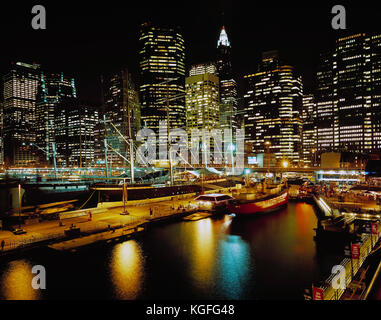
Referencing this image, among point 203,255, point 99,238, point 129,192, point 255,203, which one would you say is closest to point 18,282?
point 99,238

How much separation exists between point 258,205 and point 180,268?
21.4 meters

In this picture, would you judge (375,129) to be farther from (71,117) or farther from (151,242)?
(71,117)

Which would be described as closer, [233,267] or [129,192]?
[233,267]

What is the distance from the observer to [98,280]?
17.5 m

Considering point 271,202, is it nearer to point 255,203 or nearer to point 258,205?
point 258,205

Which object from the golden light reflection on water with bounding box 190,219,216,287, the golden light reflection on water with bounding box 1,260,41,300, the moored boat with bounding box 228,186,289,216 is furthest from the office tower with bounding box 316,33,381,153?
the golden light reflection on water with bounding box 1,260,41,300

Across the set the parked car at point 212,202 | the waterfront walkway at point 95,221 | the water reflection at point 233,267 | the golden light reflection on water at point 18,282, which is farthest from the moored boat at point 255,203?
the golden light reflection on water at point 18,282

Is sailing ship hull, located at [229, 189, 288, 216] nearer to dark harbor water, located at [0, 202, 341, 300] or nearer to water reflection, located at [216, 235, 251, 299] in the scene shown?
dark harbor water, located at [0, 202, 341, 300]

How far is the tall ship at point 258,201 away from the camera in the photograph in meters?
35.7

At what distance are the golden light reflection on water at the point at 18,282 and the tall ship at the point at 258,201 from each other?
2464cm

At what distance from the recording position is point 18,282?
16.7 m

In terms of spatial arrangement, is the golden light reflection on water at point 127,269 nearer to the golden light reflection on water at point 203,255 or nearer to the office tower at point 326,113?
the golden light reflection on water at point 203,255
